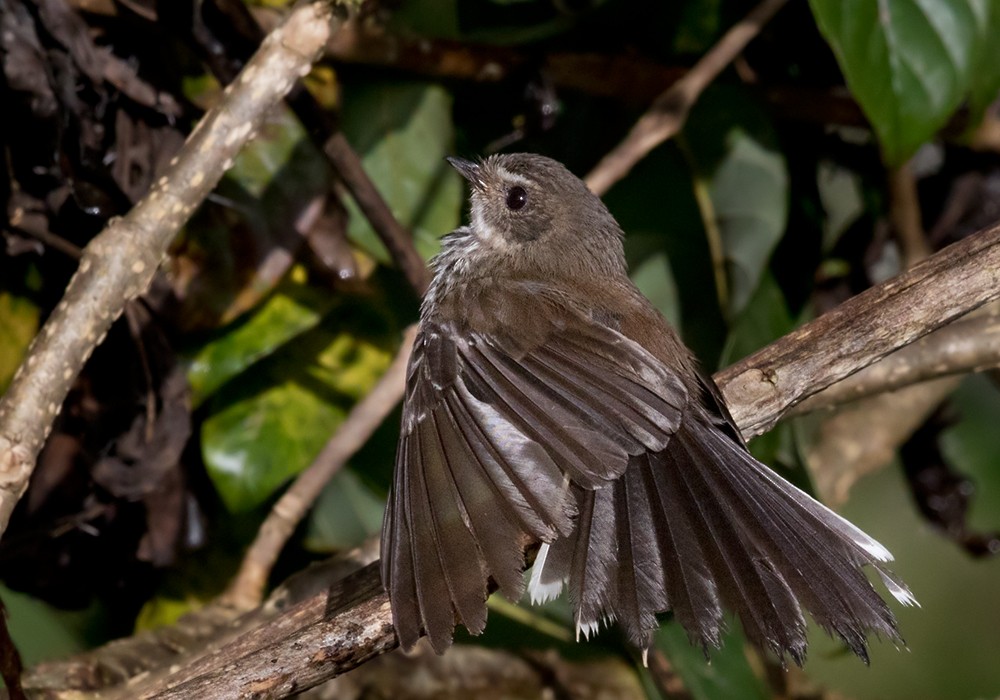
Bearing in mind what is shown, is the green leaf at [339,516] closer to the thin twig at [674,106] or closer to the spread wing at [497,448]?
the spread wing at [497,448]

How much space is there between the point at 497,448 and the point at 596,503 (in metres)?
0.30

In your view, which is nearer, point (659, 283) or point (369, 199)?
point (369, 199)

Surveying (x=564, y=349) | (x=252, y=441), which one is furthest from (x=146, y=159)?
(x=564, y=349)

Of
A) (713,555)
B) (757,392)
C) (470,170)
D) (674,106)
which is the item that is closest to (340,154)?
(470,170)

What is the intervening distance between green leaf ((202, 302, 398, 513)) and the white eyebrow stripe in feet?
1.78

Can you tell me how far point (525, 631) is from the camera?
349 cm

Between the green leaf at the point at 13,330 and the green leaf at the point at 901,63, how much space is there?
2088 millimetres

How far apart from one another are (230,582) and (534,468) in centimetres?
139

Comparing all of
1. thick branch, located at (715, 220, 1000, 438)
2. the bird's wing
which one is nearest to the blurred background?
thick branch, located at (715, 220, 1000, 438)

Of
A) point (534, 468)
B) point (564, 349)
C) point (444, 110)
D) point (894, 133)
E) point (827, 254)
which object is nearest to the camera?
point (534, 468)

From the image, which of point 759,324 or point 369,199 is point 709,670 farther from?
point 369,199

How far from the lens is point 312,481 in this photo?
9.96 feet

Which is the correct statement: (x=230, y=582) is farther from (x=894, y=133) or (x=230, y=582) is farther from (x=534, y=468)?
(x=894, y=133)

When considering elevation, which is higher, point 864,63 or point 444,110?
point 864,63
